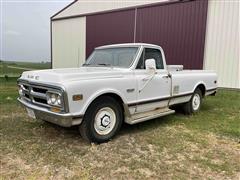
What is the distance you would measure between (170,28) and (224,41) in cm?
284

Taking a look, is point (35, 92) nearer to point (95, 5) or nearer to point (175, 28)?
point (175, 28)

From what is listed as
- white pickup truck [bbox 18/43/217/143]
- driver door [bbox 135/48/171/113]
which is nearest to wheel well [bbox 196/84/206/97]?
white pickup truck [bbox 18/43/217/143]

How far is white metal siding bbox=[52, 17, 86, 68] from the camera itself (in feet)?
58.2

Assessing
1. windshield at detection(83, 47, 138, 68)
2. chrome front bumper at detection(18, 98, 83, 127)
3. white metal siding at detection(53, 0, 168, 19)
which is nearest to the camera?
chrome front bumper at detection(18, 98, 83, 127)

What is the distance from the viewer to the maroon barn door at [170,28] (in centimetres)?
1229

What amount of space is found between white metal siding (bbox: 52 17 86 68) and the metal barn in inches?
2.9

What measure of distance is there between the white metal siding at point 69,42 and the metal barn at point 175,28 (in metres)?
0.07

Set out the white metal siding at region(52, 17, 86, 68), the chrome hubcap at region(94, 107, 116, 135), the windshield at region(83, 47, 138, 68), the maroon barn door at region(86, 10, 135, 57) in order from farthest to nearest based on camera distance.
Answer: the white metal siding at region(52, 17, 86, 68) < the maroon barn door at region(86, 10, 135, 57) < the windshield at region(83, 47, 138, 68) < the chrome hubcap at region(94, 107, 116, 135)

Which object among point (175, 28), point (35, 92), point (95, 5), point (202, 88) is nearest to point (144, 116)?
point (35, 92)

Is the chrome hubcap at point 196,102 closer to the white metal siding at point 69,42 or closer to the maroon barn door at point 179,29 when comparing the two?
the maroon barn door at point 179,29

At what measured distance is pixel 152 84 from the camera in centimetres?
508

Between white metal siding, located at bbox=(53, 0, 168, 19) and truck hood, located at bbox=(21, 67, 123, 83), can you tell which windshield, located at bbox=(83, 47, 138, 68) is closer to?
truck hood, located at bbox=(21, 67, 123, 83)

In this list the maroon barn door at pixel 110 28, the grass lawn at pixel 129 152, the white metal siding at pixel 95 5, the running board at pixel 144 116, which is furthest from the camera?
the maroon barn door at pixel 110 28

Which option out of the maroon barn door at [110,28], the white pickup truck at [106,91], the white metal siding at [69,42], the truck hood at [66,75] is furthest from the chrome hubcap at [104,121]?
the white metal siding at [69,42]
